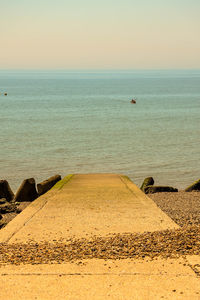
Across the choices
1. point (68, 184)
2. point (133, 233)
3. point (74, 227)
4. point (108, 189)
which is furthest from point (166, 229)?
point (68, 184)

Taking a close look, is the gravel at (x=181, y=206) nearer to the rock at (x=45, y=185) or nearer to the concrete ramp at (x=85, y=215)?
the concrete ramp at (x=85, y=215)

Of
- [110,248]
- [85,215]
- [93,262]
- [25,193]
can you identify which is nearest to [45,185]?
[25,193]

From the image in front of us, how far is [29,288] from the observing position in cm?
721

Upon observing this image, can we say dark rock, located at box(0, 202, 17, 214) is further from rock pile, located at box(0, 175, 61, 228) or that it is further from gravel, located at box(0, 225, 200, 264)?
gravel, located at box(0, 225, 200, 264)

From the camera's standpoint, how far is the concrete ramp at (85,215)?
10953mm

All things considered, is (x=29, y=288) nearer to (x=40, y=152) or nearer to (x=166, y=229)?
(x=166, y=229)

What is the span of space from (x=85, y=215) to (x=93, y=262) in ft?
14.4

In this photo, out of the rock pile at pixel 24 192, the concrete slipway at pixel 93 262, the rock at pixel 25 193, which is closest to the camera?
the concrete slipway at pixel 93 262

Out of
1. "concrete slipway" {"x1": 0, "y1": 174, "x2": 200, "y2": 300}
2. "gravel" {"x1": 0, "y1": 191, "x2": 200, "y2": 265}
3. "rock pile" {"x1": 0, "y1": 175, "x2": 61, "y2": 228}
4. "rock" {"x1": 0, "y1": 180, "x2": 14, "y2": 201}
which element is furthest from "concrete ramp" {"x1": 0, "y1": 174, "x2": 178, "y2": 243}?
"rock" {"x1": 0, "y1": 180, "x2": 14, "y2": 201}

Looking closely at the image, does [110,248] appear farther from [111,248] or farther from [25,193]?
[25,193]

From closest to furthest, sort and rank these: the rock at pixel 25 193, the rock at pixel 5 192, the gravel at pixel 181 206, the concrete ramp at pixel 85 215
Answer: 1. the concrete ramp at pixel 85 215
2. the gravel at pixel 181 206
3. the rock at pixel 25 193
4. the rock at pixel 5 192

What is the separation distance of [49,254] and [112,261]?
1299mm

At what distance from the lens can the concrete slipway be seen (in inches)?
279

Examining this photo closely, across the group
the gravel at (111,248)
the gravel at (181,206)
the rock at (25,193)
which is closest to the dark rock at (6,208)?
the rock at (25,193)
